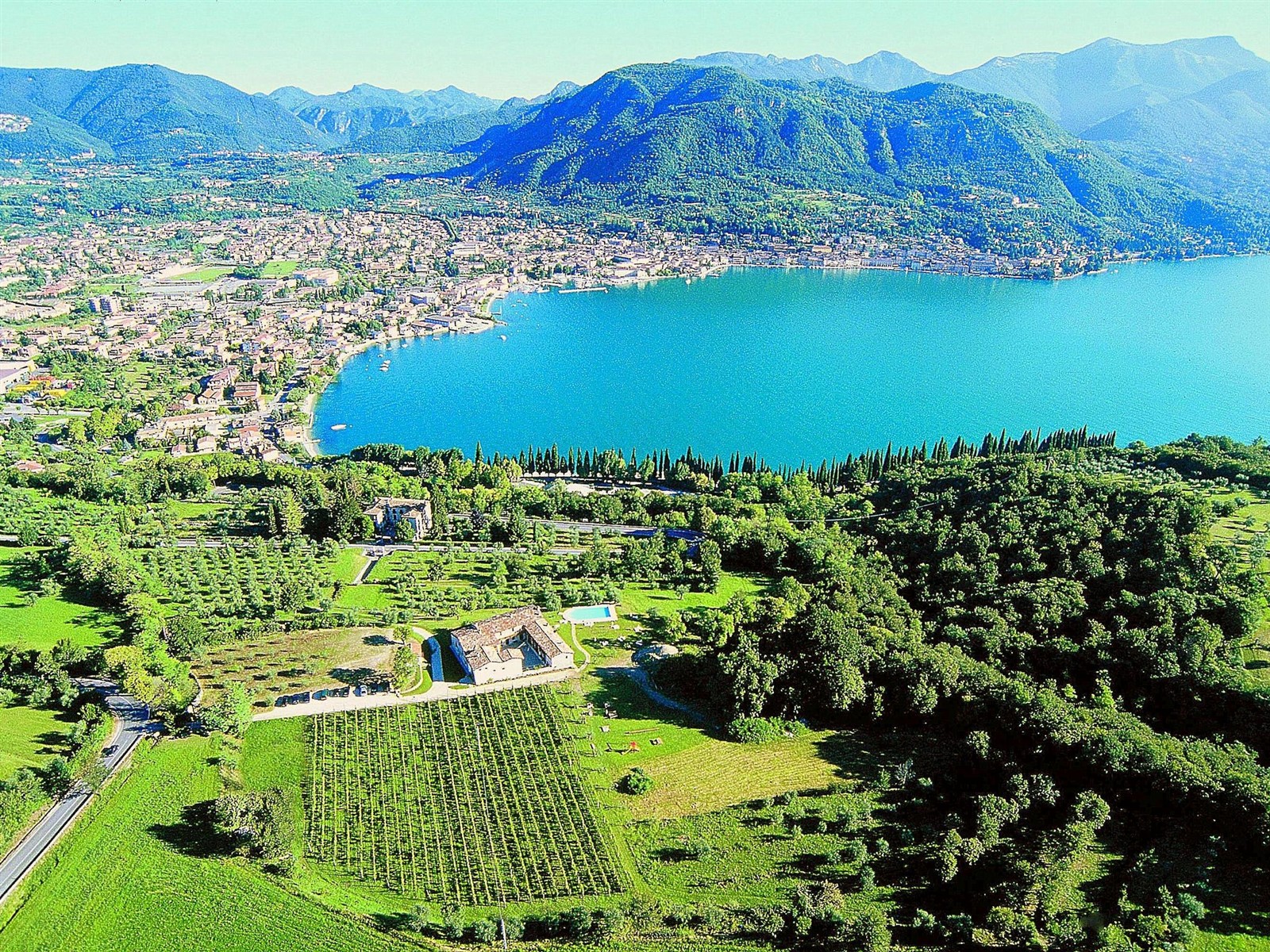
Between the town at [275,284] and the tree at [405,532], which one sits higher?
the town at [275,284]

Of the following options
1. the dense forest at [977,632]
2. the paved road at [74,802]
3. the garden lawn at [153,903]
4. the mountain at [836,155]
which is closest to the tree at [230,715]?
the dense forest at [977,632]

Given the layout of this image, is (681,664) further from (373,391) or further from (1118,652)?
(373,391)

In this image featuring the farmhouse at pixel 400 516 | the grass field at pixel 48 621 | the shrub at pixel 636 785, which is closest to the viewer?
the shrub at pixel 636 785

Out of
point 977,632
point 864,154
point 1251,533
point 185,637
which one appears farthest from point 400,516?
point 864,154

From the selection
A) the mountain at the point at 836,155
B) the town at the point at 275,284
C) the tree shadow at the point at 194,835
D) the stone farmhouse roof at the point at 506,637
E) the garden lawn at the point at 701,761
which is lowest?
the tree shadow at the point at 194,835

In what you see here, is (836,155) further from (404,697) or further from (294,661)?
(404,697)

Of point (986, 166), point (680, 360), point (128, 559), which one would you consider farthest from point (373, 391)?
point (986, 166)

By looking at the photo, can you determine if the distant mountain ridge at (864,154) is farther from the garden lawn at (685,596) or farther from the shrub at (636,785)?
the shrub at (636,785)
